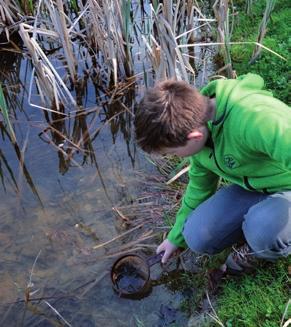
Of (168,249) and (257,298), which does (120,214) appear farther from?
(257,298)

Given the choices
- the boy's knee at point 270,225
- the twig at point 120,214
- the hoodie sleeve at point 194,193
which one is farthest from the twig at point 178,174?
the boy's knee at point 270,225

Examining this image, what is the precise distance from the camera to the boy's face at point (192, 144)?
1.60 m

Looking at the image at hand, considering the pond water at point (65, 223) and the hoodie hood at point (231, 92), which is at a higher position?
the hoodie hood at point (231, 92)

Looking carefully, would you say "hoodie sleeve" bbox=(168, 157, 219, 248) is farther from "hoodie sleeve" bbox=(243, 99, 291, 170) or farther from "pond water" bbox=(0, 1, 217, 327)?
"hoodie sleeve" bbox=(243, 99, 291, 170)

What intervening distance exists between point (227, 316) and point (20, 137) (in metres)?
2.27

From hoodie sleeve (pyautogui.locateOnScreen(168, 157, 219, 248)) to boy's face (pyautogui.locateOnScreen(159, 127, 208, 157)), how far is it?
36 centimetres

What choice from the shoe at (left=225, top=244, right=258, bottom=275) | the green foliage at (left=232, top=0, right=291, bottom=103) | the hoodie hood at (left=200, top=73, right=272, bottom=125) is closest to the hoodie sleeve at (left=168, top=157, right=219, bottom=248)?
the shoe at (left=225, top=244, right=258, bottom=275)

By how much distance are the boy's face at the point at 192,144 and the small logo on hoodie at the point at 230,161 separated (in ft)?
0.37

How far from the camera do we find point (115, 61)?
146 inches

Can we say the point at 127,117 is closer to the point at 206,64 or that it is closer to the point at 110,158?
the point at 110,158

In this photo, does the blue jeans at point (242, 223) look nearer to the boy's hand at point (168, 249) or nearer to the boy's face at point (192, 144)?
the boy's hand at point (168, 249)

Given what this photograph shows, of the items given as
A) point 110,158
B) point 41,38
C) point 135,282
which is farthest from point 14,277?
point 41,38

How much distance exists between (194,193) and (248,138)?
68 cm

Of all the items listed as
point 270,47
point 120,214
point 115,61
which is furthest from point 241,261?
point 270,47
